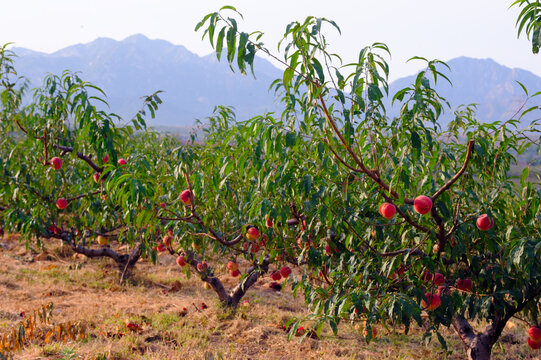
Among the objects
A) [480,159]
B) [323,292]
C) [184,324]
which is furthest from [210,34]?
[184,324]

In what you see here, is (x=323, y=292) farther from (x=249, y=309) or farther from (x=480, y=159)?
(x=249, y=309)

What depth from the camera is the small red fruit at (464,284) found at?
11.4 feet

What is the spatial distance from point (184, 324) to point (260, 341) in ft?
3.16

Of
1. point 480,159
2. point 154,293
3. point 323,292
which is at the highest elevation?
point 480,159

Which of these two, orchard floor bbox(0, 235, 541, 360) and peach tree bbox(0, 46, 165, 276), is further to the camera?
orchard floor bbox(0, 235, 541, 360)

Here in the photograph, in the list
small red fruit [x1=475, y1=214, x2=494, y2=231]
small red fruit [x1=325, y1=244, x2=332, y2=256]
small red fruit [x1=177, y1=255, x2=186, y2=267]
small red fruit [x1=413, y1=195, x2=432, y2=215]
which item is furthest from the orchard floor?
small red fruit [x1=413, y1=195, x2=432, y2=215]

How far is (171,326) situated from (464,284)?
3142mm

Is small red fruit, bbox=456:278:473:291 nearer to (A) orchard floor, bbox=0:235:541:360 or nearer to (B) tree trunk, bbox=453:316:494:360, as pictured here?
(B) tree trunk, bbox=453:316:494:360

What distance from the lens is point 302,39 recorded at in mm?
2377

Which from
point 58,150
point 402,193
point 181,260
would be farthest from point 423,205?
point 58,150

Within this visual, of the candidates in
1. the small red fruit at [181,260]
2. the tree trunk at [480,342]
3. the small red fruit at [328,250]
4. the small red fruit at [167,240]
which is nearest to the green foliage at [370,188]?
the small red fruit at [328,250]

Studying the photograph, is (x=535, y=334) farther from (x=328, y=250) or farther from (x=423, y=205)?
(x=423, y=205)

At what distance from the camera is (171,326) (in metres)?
5.05

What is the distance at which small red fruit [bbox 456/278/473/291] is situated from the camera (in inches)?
136
